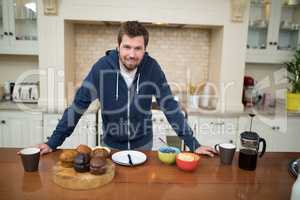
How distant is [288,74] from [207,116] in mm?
1343

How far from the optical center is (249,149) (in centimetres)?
140

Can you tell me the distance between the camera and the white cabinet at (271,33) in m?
3.15

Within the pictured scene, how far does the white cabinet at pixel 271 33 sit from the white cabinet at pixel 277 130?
→ 0.69m

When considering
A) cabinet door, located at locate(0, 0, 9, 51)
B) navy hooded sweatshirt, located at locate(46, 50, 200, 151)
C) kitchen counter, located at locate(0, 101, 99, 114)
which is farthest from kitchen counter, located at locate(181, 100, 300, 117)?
cabinet door, located at locate(0, 0, 9, 51)

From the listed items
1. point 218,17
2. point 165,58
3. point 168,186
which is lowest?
point 168,186

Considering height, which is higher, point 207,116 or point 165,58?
point 165,58

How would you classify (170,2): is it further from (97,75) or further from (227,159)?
(227,159)

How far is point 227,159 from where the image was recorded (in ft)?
4.74

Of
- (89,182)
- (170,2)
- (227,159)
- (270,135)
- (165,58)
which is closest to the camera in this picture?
(89,182)

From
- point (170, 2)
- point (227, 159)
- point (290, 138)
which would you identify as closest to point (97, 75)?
point (227, 159)

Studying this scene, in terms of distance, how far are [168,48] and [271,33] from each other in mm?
1172

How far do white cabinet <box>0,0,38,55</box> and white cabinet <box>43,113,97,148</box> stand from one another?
0.77 meters

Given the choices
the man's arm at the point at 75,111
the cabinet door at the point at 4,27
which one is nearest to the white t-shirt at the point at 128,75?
the man's arm at the point at 75,111

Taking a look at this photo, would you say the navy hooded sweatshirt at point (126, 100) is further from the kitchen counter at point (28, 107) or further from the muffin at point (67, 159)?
the kitchen counter at point (28, 107)
